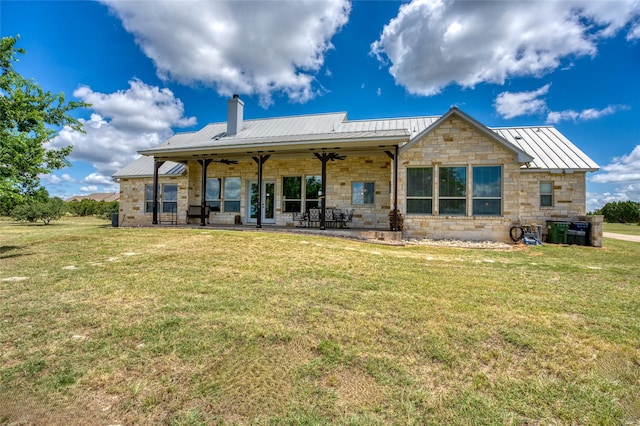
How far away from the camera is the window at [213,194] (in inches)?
598

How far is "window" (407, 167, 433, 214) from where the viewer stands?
Result: 36.2ft

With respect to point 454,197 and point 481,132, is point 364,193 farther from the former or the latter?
point 481,132

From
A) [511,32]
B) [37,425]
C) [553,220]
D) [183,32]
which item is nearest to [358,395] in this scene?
[37,425]

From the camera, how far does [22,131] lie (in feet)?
26.3

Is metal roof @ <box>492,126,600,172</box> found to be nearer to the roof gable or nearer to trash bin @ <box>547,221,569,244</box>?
the roof gable

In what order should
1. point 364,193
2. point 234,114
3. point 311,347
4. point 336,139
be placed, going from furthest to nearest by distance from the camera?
point 234,114 → point 364,193 → point 336,139 → point 311,347

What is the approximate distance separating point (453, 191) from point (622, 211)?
2510 cm

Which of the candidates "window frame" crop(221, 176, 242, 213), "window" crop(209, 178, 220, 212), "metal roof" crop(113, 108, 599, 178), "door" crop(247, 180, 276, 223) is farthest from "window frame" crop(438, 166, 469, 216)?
"window" crop(209, 178, 220, 212)

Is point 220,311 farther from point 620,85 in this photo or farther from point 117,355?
point 620,85

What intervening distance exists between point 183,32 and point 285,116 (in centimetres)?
626

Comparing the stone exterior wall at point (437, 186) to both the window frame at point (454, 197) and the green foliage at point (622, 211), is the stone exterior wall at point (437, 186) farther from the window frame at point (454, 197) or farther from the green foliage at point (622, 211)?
the green foliage at point (622, 211)

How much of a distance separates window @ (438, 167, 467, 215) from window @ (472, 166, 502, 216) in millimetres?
372

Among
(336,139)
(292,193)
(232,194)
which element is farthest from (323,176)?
(232,194)

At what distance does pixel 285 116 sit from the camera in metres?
16.7
